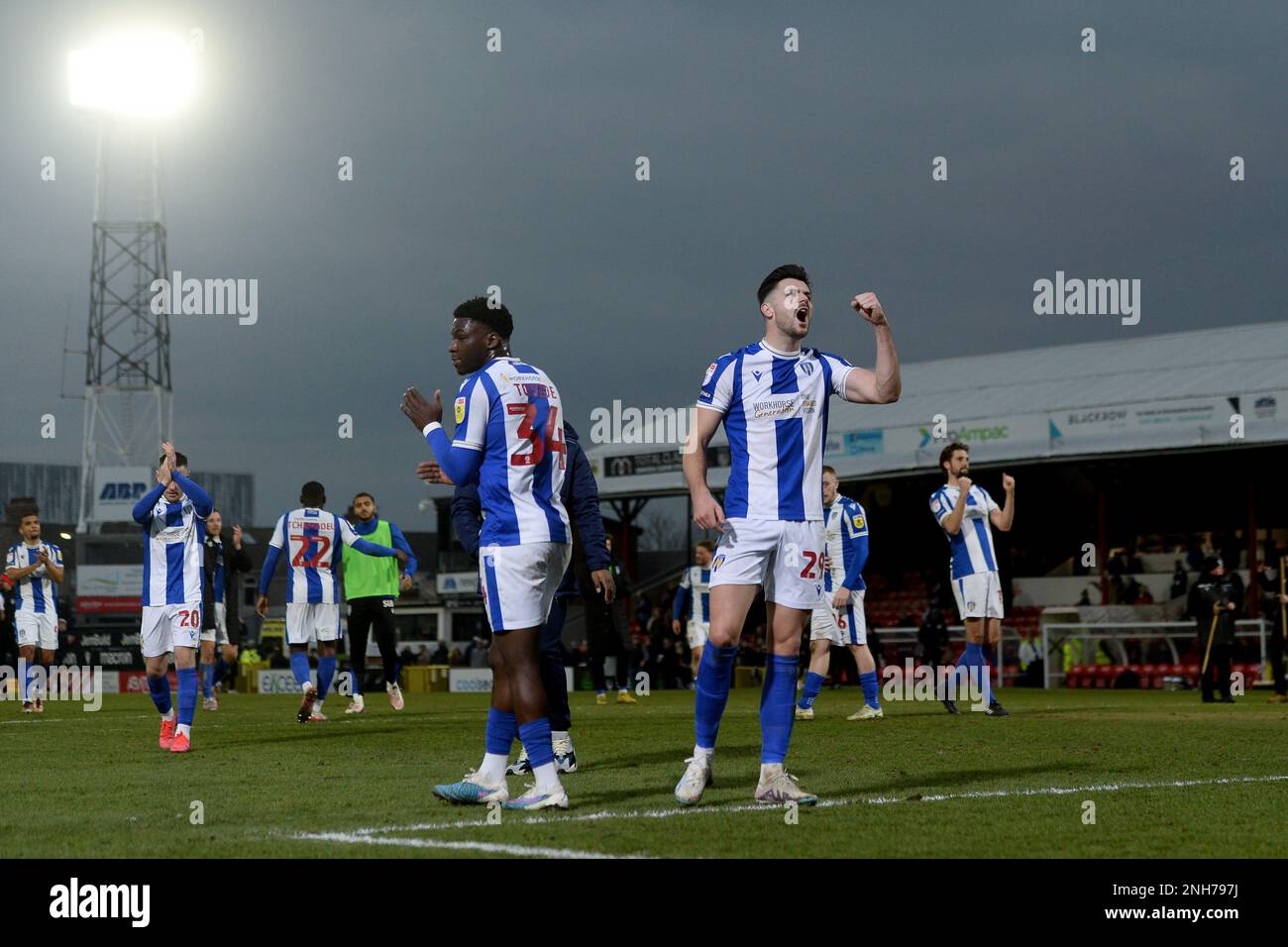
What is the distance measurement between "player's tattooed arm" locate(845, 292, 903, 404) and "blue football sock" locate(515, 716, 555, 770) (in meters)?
2.00

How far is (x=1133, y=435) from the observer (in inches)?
1310

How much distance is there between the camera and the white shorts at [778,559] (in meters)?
7.06

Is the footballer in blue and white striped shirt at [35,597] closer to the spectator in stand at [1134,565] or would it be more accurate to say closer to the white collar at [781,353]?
the white collar at [781,353]

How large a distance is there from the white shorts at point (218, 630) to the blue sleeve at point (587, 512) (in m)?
9.81

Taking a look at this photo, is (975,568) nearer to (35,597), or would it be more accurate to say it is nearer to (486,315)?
(486,315)

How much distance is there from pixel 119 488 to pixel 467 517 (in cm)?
7092

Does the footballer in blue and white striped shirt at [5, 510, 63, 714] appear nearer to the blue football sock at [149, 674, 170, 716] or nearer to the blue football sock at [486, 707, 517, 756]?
→ the blue football sock at [149, 674, 170, 716]

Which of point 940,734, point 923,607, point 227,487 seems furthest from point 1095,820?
point 227,487

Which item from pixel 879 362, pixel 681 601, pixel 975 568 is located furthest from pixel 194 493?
pixel 681 601

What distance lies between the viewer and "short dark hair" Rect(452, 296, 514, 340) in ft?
23.2

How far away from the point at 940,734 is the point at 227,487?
341 feet

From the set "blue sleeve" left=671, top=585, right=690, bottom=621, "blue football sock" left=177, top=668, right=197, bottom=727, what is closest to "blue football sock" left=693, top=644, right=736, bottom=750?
"blue football sock" left=177, top=668, right=197, bottom=727

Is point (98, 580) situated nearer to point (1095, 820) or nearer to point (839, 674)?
point (839, 674)

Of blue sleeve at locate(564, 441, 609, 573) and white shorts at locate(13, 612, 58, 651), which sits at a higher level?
blue sleeve at locate(564, 441, 609, 573)
